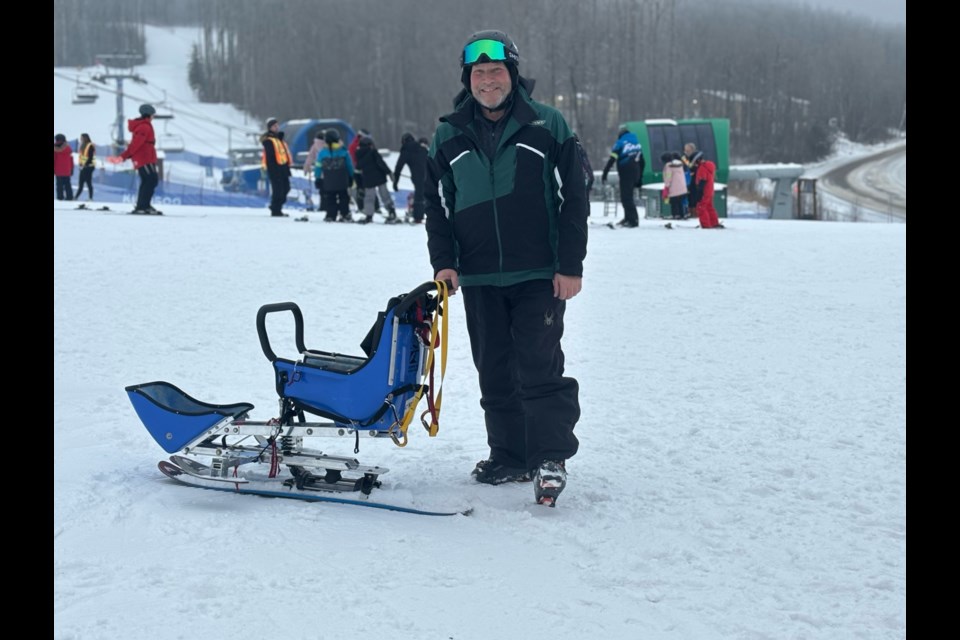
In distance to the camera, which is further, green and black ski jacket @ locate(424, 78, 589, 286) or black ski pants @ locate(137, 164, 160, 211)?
black ski pants @ locate(137, 164, 160, 211)

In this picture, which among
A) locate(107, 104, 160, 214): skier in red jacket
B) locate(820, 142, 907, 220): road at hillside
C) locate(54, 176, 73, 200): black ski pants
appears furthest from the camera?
locate(820, 142, 907, 220): road at hillside

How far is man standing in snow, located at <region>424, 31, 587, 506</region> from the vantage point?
3572 mm

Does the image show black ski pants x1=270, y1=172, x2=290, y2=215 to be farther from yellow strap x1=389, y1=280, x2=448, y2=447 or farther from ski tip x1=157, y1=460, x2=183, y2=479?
yellow strap x1=389, y1=280, x2=448, y2=447

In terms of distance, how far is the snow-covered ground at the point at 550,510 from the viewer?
2.64m

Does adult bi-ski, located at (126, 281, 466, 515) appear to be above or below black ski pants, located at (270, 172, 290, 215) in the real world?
below

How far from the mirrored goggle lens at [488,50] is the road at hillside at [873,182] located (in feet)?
155

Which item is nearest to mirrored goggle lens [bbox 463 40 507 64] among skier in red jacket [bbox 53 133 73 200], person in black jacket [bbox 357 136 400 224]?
person in black jacket [bbox 357 136 400 224]

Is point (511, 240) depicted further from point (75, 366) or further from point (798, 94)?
point (798, 94)

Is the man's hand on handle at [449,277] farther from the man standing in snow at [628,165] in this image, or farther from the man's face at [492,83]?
the man standing in snow at [628,165]

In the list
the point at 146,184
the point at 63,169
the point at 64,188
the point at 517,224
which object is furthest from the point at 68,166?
the point at 517,224

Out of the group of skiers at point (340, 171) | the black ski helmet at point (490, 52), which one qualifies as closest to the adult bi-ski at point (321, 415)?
the black ski helmet at point (490, 52)

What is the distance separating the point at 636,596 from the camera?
2771 mm

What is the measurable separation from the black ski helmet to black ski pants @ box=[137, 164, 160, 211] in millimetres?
12154
